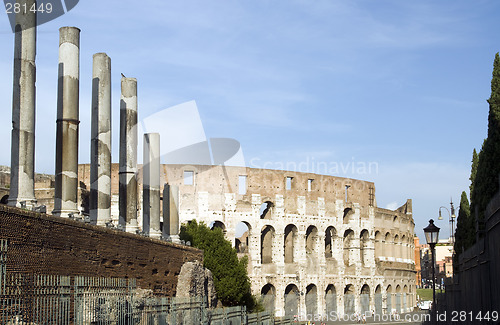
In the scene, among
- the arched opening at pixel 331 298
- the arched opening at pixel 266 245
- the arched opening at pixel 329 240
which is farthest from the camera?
the arched opening at pixel 329 240

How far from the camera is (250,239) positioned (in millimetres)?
41938

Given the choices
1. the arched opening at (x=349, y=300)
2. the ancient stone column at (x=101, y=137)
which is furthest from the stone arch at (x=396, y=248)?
the ancient stone column at (x=101, y=137)

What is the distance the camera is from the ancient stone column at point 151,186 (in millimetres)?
21844

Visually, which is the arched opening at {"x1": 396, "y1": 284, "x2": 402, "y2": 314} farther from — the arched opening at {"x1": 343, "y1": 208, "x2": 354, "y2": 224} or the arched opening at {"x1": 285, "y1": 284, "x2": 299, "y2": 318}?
the arched opening at {"x1": 285, "y1": 284, "x2": 299, "y2": 318}

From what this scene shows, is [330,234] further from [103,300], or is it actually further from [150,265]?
[103,300]

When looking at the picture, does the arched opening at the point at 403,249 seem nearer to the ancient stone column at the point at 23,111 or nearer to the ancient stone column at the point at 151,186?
the ancient stone column at the point at 151,186

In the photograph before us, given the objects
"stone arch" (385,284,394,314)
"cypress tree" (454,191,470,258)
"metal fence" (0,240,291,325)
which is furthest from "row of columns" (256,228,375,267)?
"metal fence" (0,240,291,325)


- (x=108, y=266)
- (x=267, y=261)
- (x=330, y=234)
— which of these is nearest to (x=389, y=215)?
(x=330, y=234)

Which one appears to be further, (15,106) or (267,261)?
(267,261)

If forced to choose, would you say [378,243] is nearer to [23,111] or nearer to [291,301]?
[291,301]

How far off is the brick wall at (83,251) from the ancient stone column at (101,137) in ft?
5.75

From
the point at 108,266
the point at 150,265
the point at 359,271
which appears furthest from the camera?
the point at 359,271

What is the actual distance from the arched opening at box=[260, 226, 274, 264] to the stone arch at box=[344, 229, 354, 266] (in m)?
6.79

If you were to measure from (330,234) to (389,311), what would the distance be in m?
7.99
